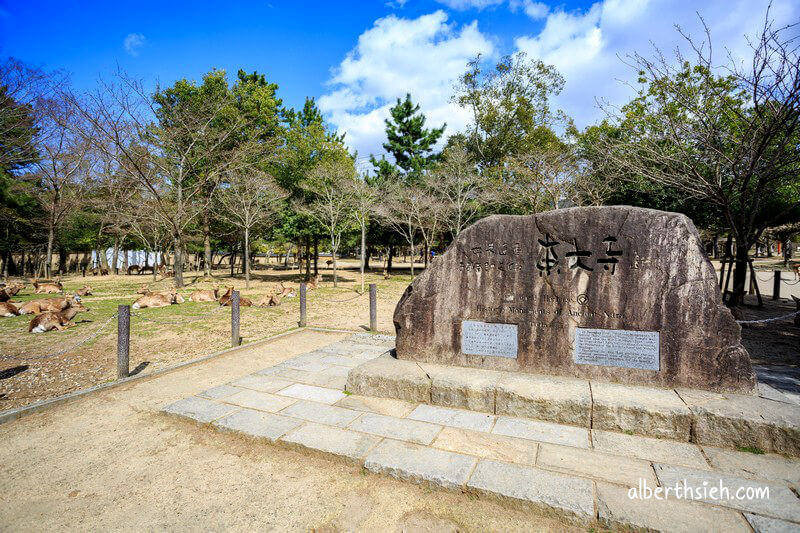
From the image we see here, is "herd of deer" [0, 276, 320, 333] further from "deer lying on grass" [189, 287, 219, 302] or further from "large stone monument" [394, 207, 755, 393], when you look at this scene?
"large stone monument" [394, 207, 755, 393]

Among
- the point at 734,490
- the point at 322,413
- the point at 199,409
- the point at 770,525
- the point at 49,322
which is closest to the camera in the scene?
the point at 770,525

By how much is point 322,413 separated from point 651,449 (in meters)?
3.25

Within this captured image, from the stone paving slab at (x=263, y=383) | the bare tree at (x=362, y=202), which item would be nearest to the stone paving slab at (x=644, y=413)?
the stone paving slab at (x=263, y=383)

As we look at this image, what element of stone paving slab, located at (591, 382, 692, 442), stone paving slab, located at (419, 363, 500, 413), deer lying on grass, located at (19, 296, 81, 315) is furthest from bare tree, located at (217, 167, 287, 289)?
stone paving slab, located at (591, 382, 692, 442)

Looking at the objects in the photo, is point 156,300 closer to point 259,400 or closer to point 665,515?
point 259,400

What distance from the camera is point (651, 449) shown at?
10.8 ft

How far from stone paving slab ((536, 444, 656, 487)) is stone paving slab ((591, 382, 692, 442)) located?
0.50 m

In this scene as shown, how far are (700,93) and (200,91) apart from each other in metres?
22.8

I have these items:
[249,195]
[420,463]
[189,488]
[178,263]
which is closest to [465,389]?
[420,463]

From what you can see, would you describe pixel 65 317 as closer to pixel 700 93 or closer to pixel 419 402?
pixel 419 402

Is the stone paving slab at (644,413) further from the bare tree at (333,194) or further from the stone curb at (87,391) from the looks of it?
the bare tree at (333,194)

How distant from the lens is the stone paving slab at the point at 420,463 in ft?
9.42

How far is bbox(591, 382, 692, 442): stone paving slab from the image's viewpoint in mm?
3418

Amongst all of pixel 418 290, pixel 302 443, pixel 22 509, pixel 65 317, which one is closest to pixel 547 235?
pixel 418 290
